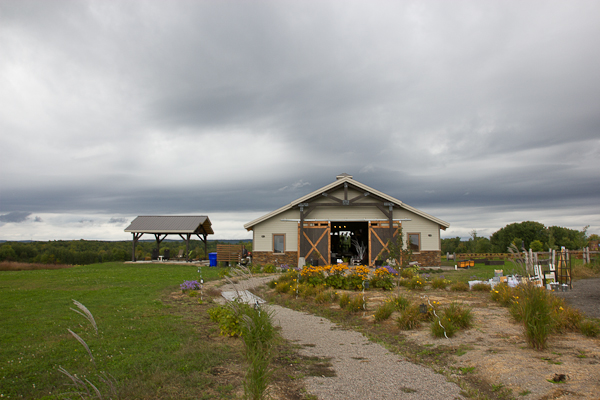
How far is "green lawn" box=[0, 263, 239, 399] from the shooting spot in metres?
4.30

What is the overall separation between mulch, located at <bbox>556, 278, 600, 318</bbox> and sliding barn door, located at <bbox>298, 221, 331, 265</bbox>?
11908 millimetres

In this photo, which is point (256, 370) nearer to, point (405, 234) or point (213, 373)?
point (213, 373)

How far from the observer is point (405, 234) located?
21.8 metres

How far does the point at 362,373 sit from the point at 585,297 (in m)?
8.92

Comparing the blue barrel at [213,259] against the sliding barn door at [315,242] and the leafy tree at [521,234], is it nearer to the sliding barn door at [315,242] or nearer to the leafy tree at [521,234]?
the sliding barn door at [315,242]

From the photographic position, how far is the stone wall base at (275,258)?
21.8m

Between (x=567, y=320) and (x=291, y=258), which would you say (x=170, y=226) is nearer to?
(x=291, y=258)

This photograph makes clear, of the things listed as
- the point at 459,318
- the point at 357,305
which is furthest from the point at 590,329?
the point at 357,305

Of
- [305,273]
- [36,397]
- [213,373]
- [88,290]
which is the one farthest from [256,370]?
[88,290]

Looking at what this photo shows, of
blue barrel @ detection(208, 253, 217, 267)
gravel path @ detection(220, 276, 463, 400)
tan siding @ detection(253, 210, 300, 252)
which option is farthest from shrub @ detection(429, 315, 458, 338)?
blue barrel @ detection(208, 253, 217, 267)

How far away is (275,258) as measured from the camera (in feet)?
71.7

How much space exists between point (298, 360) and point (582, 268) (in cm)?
1665

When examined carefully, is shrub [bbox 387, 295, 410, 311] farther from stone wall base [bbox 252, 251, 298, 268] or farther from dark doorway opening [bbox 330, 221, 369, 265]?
dark doorway opening [bbox 330, 221, 369, 265]

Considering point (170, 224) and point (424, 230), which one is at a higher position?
point (170, 224)
